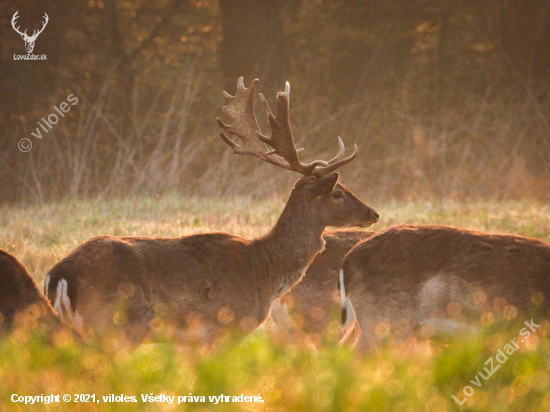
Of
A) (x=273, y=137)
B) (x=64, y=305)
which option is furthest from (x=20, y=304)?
(x=273, y=137)

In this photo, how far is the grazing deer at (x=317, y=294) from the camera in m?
6.04

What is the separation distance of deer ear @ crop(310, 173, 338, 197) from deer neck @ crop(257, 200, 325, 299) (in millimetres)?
171

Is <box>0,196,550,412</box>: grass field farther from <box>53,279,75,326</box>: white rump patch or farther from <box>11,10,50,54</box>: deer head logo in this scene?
<box>11,10,50,54</box>: deer head logo

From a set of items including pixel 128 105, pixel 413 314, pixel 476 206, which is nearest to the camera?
pixel 413 314

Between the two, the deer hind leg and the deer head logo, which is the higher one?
the deer head logo

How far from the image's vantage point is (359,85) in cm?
1823

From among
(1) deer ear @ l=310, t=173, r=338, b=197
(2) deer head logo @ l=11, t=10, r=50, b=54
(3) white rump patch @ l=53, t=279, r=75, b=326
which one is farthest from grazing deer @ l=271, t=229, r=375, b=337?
(2) deer head logo @ l=11, t=10, r=50, b=54

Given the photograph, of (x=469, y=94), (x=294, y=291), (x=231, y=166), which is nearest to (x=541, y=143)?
(x=469, y=94)

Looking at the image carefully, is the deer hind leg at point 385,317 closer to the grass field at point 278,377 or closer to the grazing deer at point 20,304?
the grass field at point 278,377

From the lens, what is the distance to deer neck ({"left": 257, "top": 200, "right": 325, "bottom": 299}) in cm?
599

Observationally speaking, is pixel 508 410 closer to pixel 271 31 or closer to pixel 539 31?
pixel 271 31

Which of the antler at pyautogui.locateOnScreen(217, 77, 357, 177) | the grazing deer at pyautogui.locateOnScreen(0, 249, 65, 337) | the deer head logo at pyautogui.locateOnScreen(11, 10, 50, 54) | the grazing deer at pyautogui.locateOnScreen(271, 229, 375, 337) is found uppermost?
the deer head logo at pyautogui.locateOnScreen(11, 10, 50, 54)

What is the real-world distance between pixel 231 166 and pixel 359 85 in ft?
13.3

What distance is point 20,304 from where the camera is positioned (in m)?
4.29
